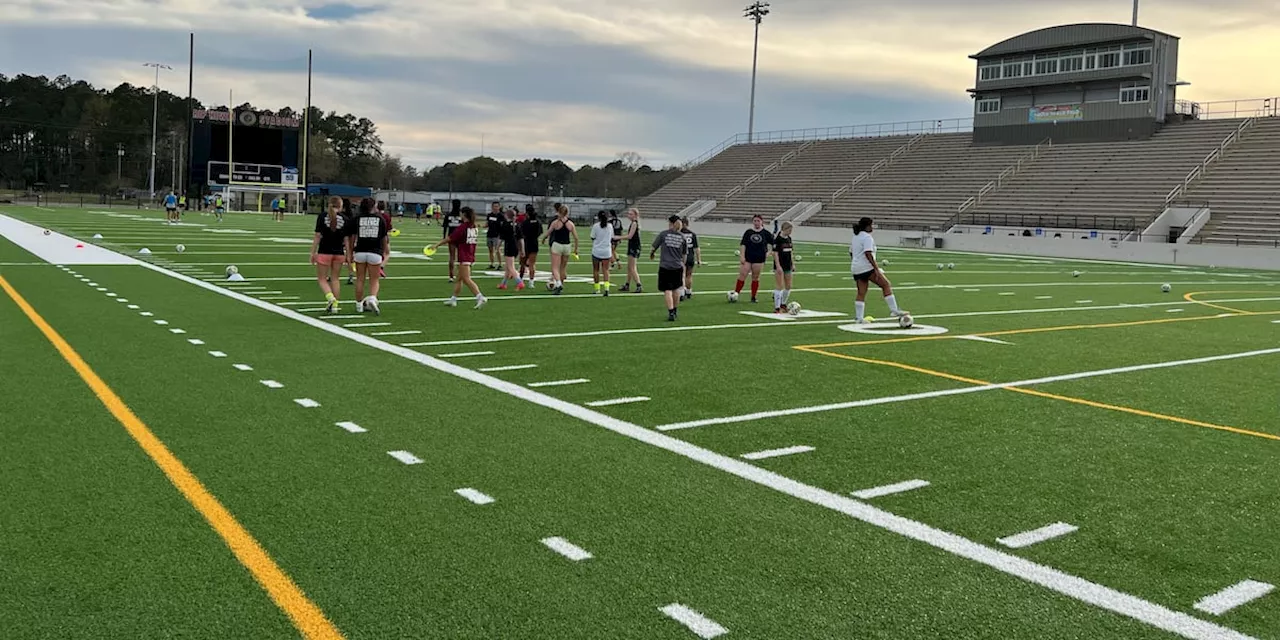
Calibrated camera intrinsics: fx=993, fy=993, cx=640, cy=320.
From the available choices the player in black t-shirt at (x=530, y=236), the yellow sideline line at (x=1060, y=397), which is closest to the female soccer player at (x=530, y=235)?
the player in black t-shirt at (x=530, y=236)

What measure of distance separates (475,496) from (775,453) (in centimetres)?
196

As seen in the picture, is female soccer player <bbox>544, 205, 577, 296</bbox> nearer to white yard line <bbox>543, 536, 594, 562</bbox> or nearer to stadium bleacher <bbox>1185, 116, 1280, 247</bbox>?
white yard line <bbox>543, 536, 594, 562</bbox>

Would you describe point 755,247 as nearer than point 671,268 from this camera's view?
No

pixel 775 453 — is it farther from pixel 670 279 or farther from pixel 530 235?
pixel 530 235

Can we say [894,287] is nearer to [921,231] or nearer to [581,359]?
[581,359]

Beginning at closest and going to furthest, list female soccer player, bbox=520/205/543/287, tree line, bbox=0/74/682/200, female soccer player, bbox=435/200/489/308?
female soccer player, bbox=435/200/489/308
female soccer player, bbox=520/205/543/287
tree line, bbox=0/74/682/200

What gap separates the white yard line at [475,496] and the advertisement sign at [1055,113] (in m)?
56.6

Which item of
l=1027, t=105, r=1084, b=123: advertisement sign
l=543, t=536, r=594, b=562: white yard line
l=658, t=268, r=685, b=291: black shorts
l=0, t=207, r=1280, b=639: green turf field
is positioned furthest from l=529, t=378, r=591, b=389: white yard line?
l=1027, t=105, r=1084, b=123: advertisement sign

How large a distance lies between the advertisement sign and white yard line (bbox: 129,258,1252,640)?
54073 mm

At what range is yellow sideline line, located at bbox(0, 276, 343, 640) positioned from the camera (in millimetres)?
3518

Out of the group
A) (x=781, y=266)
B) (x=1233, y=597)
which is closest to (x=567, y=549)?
(x=1233, y=597)

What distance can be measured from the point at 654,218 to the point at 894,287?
1867 inches

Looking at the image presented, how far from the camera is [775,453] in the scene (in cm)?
606

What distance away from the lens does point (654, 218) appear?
67.6 m
